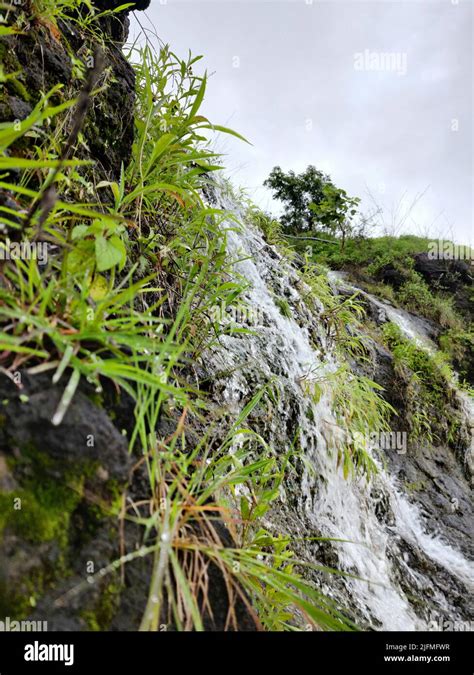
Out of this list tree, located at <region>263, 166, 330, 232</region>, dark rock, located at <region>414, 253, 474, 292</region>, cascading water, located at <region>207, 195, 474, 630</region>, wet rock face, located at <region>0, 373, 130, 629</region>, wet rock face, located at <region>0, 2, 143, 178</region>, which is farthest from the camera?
tree, located at <region>263, 166, 330, 232</region>

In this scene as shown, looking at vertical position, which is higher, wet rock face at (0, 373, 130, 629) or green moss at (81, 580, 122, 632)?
wet rock face at (0, 373, 130, 629)

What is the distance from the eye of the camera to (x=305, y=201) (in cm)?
1270

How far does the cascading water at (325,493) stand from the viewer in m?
2.47

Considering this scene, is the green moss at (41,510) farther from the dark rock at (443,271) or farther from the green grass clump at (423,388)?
the dark rock at (443,271)

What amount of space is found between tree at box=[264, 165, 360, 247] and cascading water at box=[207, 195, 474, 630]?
26.3 ft

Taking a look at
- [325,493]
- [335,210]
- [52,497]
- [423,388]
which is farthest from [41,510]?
[335,210]

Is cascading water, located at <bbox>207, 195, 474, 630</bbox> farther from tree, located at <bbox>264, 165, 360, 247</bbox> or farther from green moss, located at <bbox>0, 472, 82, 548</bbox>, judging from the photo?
tree, located at <bbox>264, 165, 360, 247</bbox>

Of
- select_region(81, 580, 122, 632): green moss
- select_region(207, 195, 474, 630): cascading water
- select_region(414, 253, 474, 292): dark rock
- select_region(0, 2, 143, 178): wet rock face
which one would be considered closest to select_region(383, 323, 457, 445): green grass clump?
select_region(207, 195, 474, 630): cascading water

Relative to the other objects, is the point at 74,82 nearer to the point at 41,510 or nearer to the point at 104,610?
the point at 41,510

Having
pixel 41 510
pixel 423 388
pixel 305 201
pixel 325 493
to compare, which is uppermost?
pixel 305 201

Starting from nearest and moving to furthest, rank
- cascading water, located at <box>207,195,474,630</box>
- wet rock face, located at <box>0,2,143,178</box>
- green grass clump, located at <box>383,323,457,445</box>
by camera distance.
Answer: wet rock face, located at <box>0,2,143,178</box>
cascading water, located at <box>207,195,474,630</box>
green grass clump, located at <box>383,323,457,445</box>

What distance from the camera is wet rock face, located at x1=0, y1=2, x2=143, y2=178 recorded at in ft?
5.35

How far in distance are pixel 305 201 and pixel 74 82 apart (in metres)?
11.5
